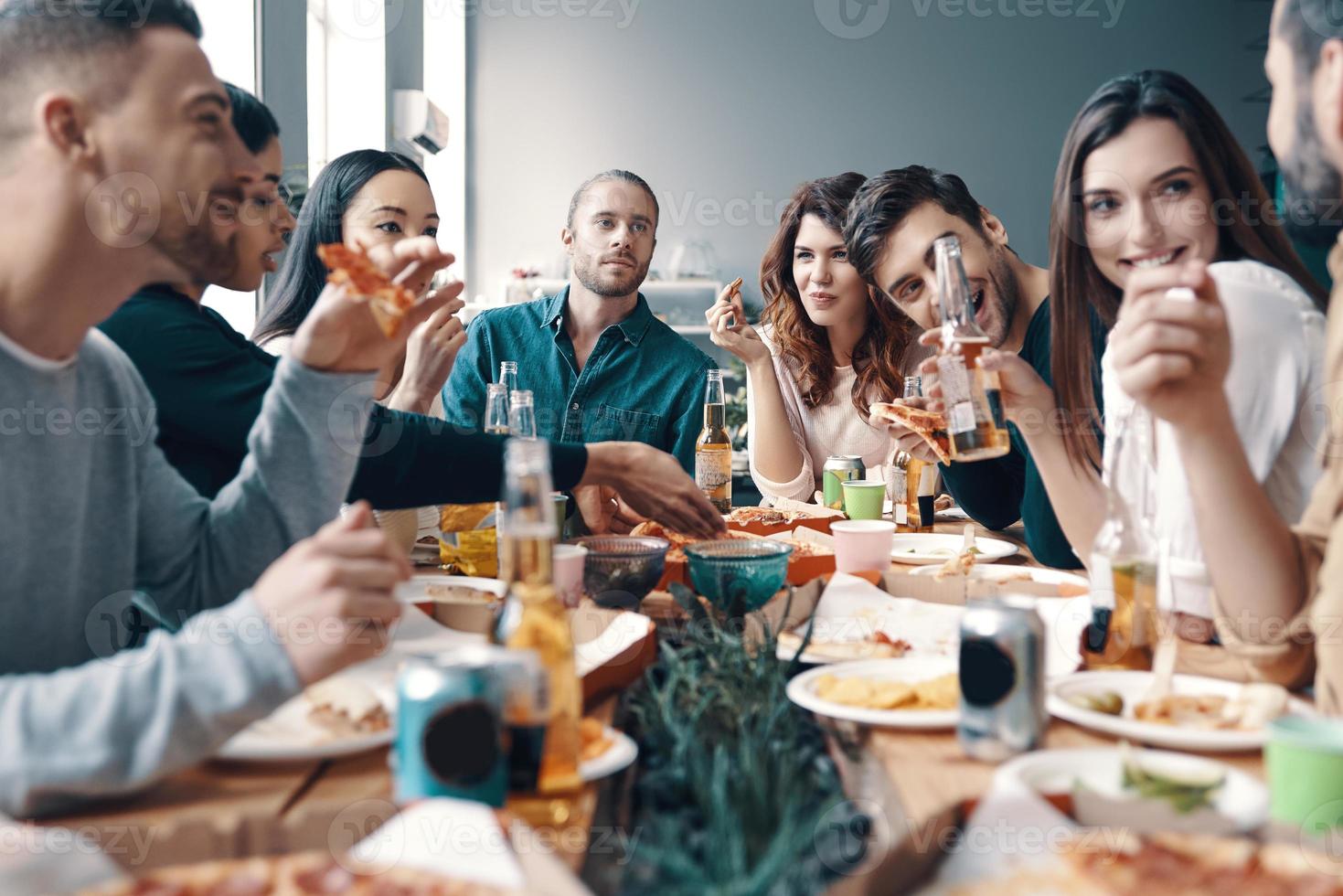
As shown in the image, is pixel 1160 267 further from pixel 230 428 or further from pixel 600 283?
pixel 600 283

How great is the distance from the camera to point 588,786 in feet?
2.70

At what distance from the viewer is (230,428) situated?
1.58m

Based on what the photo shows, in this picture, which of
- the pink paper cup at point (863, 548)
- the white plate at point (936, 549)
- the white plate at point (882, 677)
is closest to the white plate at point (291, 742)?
the white plate at point (882, 677)

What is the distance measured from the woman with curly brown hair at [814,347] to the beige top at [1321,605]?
2.00m

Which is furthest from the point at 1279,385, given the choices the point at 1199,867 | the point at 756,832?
the point at 756,832

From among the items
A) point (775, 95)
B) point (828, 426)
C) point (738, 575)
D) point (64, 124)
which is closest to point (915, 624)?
point (738, 575)

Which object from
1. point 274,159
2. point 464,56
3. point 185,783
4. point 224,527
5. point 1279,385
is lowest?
point 185,783

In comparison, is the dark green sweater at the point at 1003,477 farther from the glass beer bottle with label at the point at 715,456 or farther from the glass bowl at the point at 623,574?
the glass bowl at the point at 623,574

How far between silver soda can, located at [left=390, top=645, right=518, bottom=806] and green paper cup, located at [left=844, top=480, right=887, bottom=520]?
1500mm

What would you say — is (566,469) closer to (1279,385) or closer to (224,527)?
(224,527)

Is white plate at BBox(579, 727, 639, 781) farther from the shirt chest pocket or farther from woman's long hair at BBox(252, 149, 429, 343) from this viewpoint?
the shirt chest pocket

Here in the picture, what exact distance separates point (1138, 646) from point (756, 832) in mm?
576

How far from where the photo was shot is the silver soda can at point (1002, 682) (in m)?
0.88

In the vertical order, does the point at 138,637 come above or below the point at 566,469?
below
